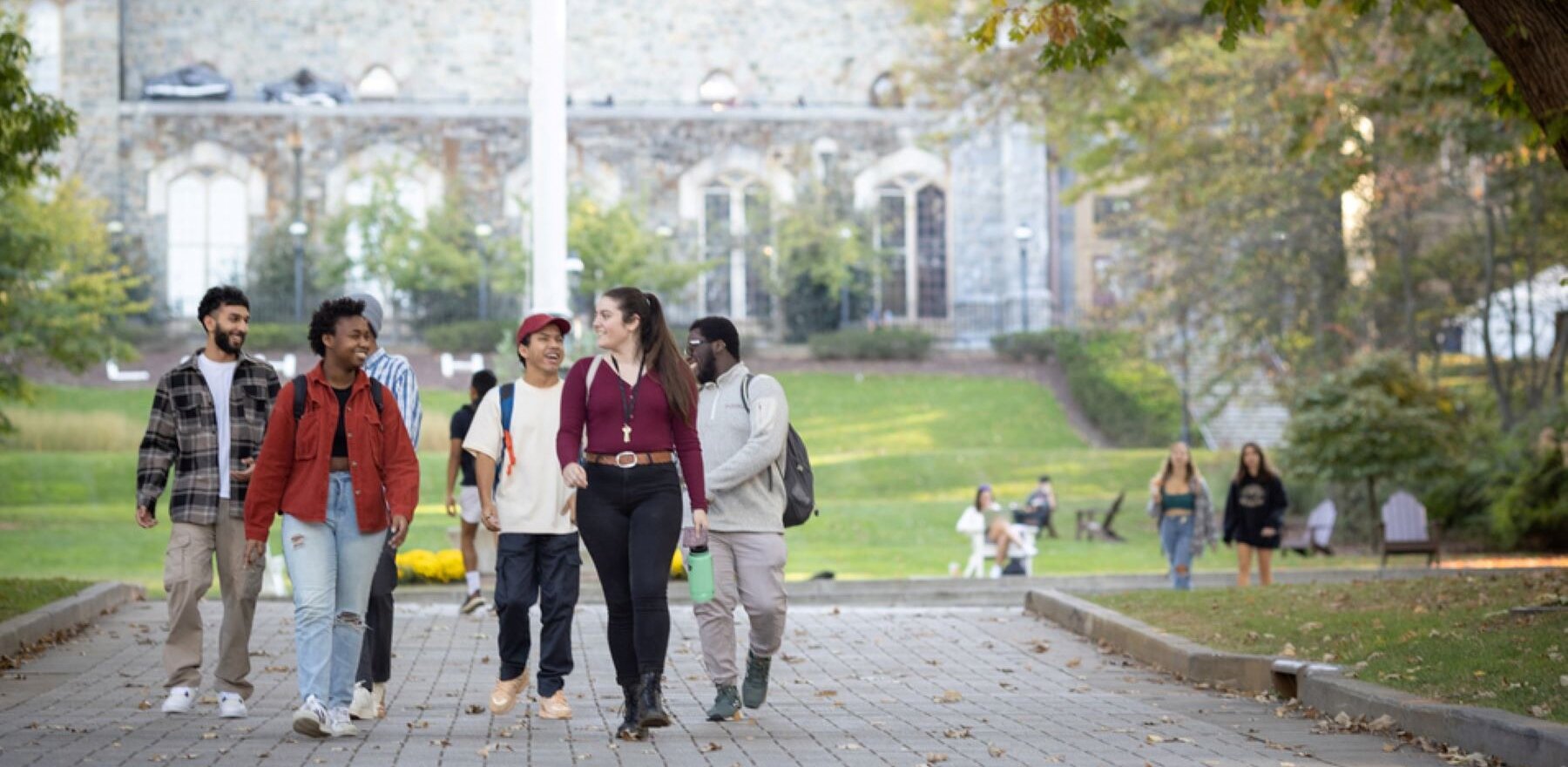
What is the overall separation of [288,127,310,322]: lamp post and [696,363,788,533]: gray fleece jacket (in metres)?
46.6

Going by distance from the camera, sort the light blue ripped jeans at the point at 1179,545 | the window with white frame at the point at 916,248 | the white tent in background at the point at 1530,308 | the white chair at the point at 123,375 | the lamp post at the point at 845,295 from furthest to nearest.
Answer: the window with white frame at the point at 916,248
the lamp post at the point at 845,295
the white chair at the point at 123,375
the white tent in background at the point at 1530,308
the light blue ripped jeans at the point at 1179,545

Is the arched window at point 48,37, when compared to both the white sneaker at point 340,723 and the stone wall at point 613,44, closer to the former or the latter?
the stone wall at point 613,44

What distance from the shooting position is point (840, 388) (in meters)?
50.2

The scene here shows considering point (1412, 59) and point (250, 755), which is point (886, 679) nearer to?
point (250, 755)

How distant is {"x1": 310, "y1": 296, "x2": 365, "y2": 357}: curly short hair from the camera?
8836mm

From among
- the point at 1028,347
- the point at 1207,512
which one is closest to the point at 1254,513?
the point at 1207,512

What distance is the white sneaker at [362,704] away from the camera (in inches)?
368

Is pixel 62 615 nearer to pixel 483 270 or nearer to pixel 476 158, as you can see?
pixel 483 270

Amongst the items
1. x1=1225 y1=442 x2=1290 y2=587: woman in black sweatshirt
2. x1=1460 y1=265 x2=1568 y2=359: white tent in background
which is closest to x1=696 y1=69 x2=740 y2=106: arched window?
x1=1460 y1=265 x2=1568 y2=359: white tent in background

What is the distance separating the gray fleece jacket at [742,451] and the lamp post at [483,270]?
1764 inches

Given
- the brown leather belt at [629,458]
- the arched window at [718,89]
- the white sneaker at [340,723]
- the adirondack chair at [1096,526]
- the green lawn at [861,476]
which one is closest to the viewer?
the white sneaker at [340,723]

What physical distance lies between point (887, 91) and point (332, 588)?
2144 inches

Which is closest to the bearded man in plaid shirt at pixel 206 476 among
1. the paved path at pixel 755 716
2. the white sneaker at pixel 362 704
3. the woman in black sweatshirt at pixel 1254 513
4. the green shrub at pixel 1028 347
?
the paved path at pixel 755 716

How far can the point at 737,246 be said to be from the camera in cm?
5806
